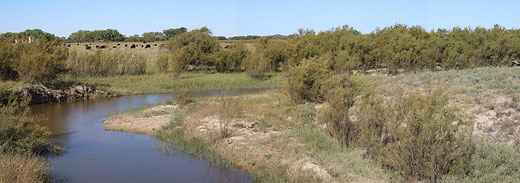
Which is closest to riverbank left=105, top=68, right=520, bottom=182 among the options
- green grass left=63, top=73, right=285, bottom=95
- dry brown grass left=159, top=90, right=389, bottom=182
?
dry brown grass left=159, top=90, right=389, bottom=182

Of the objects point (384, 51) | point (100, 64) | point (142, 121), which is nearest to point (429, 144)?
point (142, 121)

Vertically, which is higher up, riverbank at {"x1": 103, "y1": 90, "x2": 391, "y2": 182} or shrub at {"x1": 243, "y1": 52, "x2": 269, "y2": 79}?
shrub at {"x1": 243, "y1": 52, "x2": 269, "y2": 79}

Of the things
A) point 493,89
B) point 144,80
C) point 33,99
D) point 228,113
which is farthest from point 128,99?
point 493,89

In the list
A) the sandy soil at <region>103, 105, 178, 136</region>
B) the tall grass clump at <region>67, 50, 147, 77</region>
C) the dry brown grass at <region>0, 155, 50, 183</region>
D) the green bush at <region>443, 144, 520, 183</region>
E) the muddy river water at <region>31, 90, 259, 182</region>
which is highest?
the tall grass clump at <region>67, 50, 147, 77</region>

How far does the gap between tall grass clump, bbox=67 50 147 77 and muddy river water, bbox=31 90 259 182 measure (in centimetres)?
1399

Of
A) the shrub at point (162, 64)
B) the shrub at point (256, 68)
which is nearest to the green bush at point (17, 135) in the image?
the shrub at point (162, 64)

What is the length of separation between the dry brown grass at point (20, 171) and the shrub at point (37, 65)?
16031 millimetres

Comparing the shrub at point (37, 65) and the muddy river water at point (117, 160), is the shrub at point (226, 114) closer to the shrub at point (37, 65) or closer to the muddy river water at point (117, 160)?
the muddy river water at point (117, 160)

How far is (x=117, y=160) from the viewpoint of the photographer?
1069 centimetres

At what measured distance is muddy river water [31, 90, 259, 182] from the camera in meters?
9.27

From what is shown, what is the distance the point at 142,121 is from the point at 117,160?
484cm

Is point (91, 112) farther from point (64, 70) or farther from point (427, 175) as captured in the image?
point (427, 175)

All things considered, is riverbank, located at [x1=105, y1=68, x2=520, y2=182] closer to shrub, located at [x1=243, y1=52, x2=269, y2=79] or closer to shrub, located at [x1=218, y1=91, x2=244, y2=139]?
shrub, located at [x1=218, y1=91, x2=244, y2=139]

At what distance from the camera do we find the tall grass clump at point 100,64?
29.2 m
